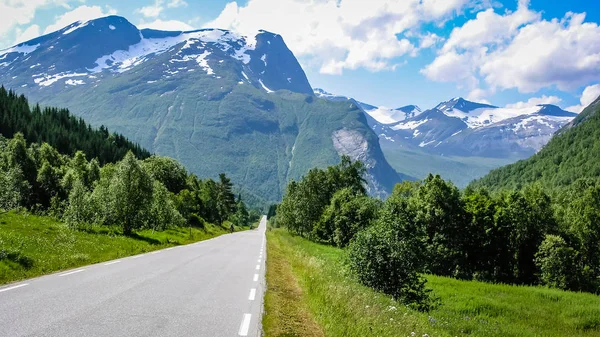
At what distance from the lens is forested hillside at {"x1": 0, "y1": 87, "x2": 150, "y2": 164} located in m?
127

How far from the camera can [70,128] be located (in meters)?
155

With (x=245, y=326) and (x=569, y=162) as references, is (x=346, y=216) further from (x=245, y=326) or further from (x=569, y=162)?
(x=569, y=162)

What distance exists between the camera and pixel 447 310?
21875 mm

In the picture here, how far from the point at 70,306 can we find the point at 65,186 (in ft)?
239

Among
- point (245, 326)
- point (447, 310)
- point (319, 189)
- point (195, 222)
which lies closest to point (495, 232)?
point (447, 310)

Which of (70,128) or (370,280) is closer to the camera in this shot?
(370,280)

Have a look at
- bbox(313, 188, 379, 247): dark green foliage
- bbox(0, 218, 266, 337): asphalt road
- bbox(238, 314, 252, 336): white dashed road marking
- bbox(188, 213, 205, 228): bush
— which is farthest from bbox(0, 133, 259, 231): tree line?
bbox(238, 314, 252, 336): white dashed road marking

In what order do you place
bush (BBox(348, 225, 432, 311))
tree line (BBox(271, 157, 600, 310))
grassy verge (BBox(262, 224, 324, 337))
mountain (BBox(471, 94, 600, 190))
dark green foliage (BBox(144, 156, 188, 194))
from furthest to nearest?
mountain (BBox(471, 94, 600, 190)) → dark green foliage (BBox(144, 156, 188, 194)) → tree line (BBox(271, 157, 600, 310)) → bush (BBox(348, 225, 432, 311)) → grassy verge (BBox(262, 224, 324, 337))

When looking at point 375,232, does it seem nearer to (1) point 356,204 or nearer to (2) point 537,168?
(1) point 356,204

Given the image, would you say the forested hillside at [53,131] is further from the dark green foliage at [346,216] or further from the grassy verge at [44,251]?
the grassy verge at [44,251]

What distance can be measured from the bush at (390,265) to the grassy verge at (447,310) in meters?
1.00

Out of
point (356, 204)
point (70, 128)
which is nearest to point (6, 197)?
point (356, 204)

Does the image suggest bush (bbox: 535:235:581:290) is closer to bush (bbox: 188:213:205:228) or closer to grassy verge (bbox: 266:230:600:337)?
grassy verge (bbox: 266:230:600:337)

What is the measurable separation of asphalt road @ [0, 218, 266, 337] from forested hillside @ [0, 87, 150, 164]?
11879 centimetres
